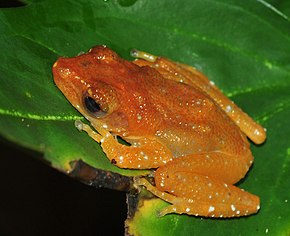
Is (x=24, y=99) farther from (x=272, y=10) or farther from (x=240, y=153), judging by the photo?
(x=272, y=10)

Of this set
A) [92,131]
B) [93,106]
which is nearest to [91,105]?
[93,106]

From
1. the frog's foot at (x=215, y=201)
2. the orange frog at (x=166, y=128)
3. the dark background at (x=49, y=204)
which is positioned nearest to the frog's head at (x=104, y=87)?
the orange frog at (x=166, y=128)

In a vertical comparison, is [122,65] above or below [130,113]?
above

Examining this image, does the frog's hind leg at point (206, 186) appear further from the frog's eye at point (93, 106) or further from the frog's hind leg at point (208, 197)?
the frog's eye at point (93, 106)

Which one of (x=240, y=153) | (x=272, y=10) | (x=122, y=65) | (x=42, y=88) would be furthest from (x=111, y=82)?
(x=272, y=10)

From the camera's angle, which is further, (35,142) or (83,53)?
(83,53)

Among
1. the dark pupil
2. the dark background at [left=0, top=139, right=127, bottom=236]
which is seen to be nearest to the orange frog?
the dark pupil

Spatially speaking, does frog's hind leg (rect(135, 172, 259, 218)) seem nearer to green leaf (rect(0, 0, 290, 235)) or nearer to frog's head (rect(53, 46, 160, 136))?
green leaf (rect(0, 0, 290, 235))
